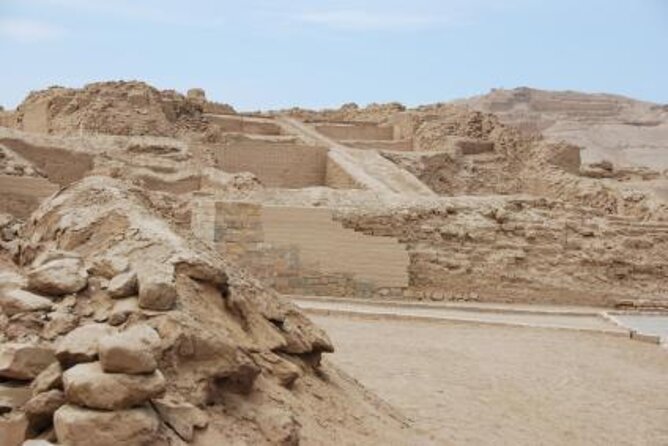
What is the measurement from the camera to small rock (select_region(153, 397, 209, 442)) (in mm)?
3557

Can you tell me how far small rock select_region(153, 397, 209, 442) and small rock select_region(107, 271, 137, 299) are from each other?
61 cm

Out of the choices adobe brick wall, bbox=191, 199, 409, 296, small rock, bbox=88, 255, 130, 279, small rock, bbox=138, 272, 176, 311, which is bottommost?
adobe brick wall, bbox=191, 199, 409, 296

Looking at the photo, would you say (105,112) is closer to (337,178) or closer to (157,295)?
(337,178)

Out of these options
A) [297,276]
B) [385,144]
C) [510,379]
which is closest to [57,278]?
[510,379]

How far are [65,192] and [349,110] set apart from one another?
2917cm

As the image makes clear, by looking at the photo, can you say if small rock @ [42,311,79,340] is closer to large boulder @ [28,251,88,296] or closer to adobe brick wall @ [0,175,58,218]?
large boulder @ [28,251,88,296]

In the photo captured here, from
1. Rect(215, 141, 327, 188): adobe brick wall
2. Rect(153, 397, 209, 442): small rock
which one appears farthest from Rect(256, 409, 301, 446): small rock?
Rect(215, 141, 327, 188): adobe brick wall

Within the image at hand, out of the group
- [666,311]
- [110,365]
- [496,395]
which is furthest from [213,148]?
[110,365]

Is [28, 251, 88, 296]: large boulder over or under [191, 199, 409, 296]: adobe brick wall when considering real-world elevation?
over

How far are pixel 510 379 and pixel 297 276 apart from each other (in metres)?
5.11

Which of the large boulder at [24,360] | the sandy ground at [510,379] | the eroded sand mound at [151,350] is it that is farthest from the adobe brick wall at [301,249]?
the large boulder at [24,360]

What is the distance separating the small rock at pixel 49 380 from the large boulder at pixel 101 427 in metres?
0.19

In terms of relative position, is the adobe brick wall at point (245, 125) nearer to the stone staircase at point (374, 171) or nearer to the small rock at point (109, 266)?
the stone staircase at point (374, 171)

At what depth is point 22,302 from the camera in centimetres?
404
